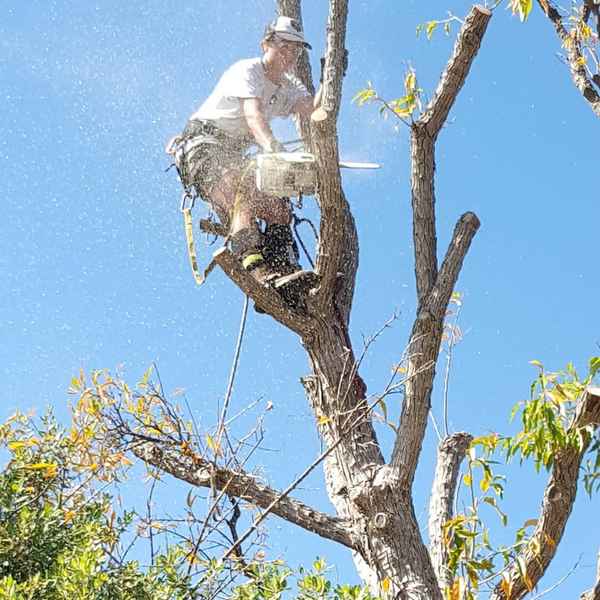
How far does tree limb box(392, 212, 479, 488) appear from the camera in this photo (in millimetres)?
3402

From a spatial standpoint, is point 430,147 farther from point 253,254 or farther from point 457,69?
point 253,254

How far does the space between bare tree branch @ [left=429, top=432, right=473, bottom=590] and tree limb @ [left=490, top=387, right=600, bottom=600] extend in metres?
0.31

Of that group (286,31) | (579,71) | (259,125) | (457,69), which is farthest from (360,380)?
(579,71)

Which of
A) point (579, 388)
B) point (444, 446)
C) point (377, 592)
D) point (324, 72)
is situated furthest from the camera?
point (324, 72)

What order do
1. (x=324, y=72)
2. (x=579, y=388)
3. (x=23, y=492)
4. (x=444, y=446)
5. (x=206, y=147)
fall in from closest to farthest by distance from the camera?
(x=23, y=492) < (x=579, y=388) < (x=444, y=446) < (x=324, y=72) < (x=206, y=147)

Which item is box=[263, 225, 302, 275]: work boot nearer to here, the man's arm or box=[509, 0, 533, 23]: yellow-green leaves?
the man's arm

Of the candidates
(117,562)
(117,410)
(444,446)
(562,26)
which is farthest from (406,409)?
(562,26)

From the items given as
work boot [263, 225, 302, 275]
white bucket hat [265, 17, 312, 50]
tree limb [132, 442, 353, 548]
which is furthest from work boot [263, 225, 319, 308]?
white bucket hat [265, 17, 312, 50]

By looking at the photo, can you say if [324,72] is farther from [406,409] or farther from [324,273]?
[406,409]

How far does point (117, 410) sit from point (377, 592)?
108 centimetres

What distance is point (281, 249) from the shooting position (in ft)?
13.4

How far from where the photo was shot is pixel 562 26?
5242 millimetres

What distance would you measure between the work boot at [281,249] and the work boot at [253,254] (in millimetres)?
Result: 27

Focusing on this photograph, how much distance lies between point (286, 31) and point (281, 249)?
3.17 feet
